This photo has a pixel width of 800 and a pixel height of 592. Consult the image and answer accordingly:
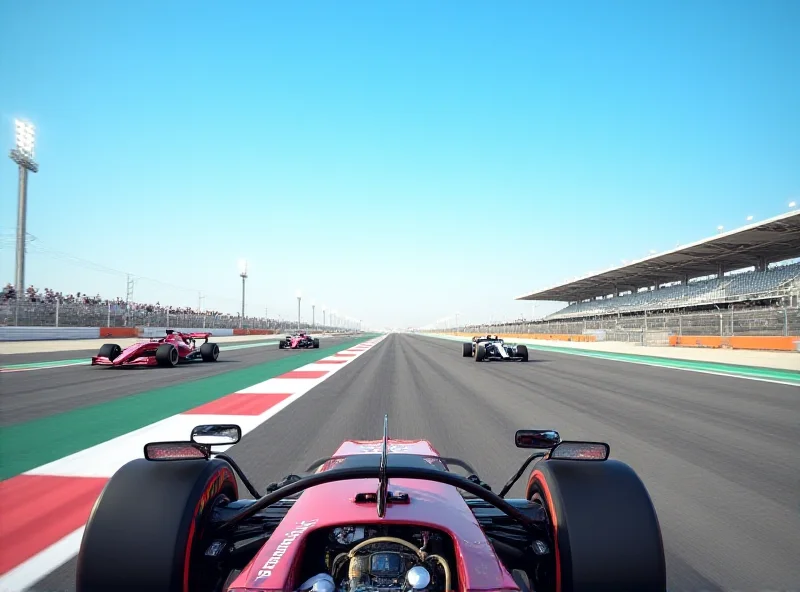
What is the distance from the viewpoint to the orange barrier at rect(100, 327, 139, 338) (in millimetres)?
31272

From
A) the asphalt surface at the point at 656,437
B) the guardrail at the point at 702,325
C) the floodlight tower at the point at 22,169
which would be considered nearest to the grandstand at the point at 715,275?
the guardrail at the point at 702,325

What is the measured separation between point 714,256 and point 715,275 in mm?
6109

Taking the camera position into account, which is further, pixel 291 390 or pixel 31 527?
pixel 291 390

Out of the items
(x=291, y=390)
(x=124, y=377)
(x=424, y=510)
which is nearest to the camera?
(x=424, y=510)

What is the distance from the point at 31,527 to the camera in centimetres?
323

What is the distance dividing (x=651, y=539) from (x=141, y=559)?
6.12ft

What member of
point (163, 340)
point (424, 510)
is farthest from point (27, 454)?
point (163, 340)

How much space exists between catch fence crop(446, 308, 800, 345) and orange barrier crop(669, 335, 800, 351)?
0.18 metres

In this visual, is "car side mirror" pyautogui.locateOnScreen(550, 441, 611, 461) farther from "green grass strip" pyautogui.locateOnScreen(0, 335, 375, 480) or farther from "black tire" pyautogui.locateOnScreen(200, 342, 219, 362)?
"black tire" pyautogui.locateOnScreen(200, 342, 219, 362)

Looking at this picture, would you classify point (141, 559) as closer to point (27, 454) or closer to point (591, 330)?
point (27, 454)

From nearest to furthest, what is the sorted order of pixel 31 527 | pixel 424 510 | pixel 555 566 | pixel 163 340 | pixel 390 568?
pixel 390 568 → pixel 424 510 → pixel 555 566 → pixel 31 527 → pixel 163 340

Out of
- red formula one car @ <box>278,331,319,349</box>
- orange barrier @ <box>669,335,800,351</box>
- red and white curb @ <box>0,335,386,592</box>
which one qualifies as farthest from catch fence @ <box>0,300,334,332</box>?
orange barrier @ <box>669,335,800,351</box>

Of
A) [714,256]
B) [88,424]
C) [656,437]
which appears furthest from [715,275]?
[88,424]

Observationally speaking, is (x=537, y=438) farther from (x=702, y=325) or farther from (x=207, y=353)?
(x=702, y=325)
